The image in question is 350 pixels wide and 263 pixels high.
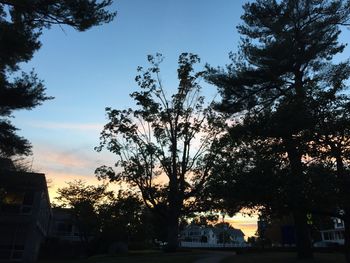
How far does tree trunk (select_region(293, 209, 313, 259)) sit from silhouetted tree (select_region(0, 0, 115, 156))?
15332 mm

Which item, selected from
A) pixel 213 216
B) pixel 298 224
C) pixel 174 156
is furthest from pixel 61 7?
pixel 213 216

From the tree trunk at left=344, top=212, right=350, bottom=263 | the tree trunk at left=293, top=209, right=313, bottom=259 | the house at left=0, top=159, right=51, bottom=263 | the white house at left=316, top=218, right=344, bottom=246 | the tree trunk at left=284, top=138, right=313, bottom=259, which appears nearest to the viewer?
the tree trunk at left=284, top=138, right=313, bottom=259

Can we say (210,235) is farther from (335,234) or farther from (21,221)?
(21,221)

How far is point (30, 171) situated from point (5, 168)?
613 cm

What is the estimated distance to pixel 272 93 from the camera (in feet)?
89.0

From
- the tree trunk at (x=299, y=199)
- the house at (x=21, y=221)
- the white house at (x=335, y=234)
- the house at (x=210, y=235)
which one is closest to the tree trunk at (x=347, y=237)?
the tree trunk at (x=299, y=199)

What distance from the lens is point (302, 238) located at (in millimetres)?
22984

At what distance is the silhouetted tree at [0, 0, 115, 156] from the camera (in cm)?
1923

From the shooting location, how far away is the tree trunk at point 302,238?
74.1ft

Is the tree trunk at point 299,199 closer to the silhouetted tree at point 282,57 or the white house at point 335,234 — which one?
the silhouetted tree at point 282,57

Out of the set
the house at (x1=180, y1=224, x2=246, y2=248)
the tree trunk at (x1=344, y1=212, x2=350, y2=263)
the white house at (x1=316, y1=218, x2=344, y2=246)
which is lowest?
the tree trunk at (x1=344, y1=212, x2=350, y2=263)

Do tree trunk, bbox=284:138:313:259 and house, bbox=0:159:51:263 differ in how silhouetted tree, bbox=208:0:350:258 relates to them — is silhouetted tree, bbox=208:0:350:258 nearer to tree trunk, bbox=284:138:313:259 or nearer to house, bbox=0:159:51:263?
tree trunk, bbox=284:138:313:259

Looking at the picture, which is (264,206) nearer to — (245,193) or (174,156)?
(245,193)

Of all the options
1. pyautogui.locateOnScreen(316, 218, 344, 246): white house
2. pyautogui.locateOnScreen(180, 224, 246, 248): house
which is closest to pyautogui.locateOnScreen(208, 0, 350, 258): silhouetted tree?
pyautogui.locateOnScreen(316, 218, 344, 246): white house
